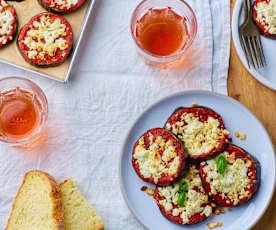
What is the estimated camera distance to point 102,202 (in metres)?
2.27

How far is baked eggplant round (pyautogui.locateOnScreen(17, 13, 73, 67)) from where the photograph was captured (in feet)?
7.38

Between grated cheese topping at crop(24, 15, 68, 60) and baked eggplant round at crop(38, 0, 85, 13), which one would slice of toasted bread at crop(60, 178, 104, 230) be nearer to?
grated cheese topping at crop(24, 15, 68, 60)

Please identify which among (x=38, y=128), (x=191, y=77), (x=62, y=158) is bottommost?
(x=62, y=158)

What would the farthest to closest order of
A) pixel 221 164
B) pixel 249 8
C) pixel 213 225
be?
pixel 249 8 < pixel 213 225 < pixel 221 164

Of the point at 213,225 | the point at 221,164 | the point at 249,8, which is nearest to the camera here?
the point at 221,164

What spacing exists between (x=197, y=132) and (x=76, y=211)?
78 cm

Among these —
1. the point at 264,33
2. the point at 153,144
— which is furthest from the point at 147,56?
the point at 264,33

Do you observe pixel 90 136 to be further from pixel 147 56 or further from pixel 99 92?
pixel 147 56

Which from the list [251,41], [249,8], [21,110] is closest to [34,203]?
[21,110]

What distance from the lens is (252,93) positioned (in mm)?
2287

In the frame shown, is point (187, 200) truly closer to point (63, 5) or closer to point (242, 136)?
point (242, 136)

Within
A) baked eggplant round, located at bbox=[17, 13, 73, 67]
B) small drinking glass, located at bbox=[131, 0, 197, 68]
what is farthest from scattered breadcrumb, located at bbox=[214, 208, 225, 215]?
baked eggplant round, located at bbox=[17, 13, 73, 67]

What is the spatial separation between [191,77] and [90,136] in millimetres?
652

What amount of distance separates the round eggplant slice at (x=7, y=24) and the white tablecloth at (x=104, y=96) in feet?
0.52
